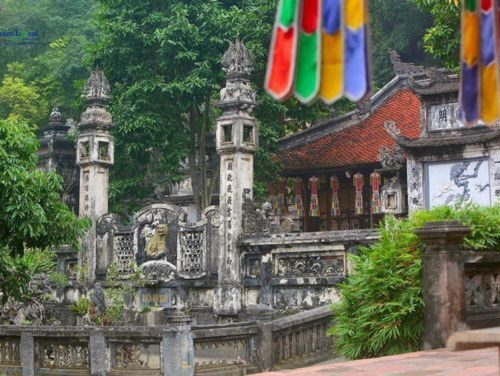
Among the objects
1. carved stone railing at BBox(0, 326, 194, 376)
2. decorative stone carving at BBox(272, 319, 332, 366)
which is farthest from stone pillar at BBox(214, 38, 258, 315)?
carved stone railing at BBox(0, 326, 194, 376)

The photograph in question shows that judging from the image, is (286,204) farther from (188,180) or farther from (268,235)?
(268,235)

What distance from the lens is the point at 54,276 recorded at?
18.6 meters

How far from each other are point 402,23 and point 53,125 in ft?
44.5

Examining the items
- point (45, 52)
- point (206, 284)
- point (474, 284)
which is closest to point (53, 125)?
point (45, 52)

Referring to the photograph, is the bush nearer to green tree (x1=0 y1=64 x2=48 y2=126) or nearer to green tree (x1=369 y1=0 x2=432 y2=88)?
green tree (x1=0 y1=64 x2=48 y2=126)

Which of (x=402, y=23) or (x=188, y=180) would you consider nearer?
(x=188, y=180)

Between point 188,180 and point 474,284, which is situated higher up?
point 188,180

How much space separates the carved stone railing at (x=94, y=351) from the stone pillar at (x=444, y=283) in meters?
3.62

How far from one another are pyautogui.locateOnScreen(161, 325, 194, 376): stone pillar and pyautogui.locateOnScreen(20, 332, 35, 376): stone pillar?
2133 millimetres

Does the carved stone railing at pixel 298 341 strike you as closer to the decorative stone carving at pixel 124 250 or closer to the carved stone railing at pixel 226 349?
the carved stone railing at pixel 226 349

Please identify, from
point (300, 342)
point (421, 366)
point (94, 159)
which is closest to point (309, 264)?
point (300, 342)

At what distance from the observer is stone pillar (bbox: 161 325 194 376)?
1137 cm

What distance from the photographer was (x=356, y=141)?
2539 cm

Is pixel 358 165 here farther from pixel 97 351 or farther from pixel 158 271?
pixel 97 351
